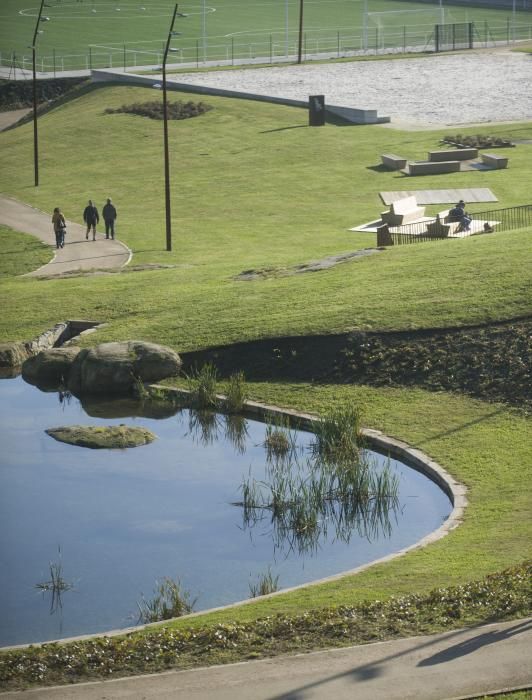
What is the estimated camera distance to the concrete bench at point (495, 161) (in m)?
57.2

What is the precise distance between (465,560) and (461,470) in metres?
4.88

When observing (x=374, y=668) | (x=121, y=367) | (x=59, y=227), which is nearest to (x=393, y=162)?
(x=59, y=227)

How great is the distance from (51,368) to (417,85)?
59.5 metres

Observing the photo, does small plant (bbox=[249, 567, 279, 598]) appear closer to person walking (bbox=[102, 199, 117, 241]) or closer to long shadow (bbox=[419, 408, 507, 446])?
long shadow (bbox=[419, 408, 507, 446])

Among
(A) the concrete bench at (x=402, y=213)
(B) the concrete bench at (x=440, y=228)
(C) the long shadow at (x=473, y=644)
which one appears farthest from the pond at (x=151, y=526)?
(A) the concrete bench at (x=402, y=213)

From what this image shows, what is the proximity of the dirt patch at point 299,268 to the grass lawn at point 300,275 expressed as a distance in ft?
1.90

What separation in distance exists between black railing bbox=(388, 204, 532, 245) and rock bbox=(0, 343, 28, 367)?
13.8 m

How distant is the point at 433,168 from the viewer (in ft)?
188

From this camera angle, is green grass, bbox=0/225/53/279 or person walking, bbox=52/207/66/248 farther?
person walking, bbox=52/207/66/248

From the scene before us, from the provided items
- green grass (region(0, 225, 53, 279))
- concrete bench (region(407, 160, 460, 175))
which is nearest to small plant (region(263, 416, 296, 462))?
green grass (region(0, 225, 53, 279))

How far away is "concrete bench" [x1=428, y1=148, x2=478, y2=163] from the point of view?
58.8 metres

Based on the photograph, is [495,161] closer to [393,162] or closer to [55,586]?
[393,162]

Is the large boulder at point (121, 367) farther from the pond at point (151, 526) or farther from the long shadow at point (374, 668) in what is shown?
the long shadow at point (374, 668)

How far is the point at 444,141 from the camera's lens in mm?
64312
